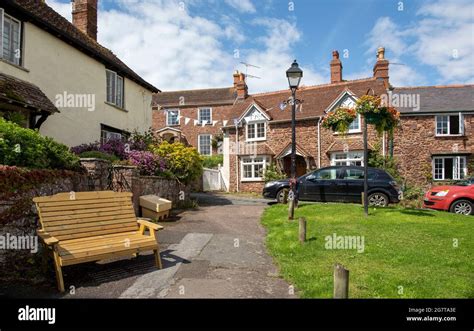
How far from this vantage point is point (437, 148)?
20.7 m

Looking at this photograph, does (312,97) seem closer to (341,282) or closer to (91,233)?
(91,233)

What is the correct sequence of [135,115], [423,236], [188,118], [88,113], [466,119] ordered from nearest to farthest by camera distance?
[423,236]
[88,113]
[135,115]
[466,119]
[188,118]

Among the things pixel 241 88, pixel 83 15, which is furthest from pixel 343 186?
pixel 241 88

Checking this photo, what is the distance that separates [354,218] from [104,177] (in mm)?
7382

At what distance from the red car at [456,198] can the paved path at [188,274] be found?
8.41m

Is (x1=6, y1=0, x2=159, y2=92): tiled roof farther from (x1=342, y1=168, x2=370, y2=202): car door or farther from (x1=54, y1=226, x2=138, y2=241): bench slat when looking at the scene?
(x1=342, y1=168, x2=370, y2=202): car door

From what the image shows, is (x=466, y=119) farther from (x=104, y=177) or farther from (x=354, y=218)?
(x=104, y=177)

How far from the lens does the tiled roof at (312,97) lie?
75.6 ft

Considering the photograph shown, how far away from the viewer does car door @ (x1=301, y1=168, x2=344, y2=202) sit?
13820 mm

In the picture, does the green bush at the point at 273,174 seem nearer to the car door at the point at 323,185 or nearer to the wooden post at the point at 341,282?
the car door at the point at 323,185

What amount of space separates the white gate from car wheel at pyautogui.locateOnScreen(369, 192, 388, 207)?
14.0 metres

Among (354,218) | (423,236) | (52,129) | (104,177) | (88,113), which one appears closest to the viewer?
(423,236)

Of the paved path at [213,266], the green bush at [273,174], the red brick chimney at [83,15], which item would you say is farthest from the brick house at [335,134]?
the paved path at [213,266]

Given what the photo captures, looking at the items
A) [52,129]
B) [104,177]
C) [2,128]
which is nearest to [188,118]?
[52,129]
